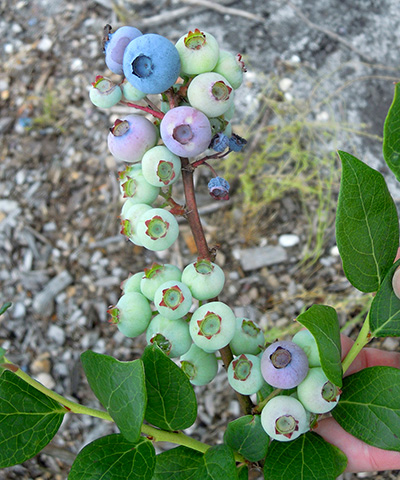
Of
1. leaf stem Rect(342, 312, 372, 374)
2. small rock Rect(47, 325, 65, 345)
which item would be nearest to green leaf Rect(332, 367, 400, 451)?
leaf stem Rect(342, 312, 372, 374)

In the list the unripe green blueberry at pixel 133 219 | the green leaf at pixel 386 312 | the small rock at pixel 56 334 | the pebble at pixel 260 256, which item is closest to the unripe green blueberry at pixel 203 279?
the unripe green blueberry at pixel 133 219

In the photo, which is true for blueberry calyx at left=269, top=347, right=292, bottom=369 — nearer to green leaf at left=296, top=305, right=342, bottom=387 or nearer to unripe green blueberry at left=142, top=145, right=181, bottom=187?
green leaf at left=296, top=305, right=342, bottom=387

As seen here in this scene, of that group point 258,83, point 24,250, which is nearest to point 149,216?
point 24,250

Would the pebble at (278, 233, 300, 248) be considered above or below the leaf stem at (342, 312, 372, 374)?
below

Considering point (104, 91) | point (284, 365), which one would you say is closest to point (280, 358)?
point (284, 365)

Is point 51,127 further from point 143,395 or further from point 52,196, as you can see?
point 143,395

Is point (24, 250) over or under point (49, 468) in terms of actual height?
over
